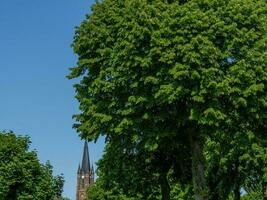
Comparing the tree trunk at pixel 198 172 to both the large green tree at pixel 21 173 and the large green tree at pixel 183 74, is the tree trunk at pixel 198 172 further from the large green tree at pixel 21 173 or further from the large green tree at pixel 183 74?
the large green tree at pixel 21 173

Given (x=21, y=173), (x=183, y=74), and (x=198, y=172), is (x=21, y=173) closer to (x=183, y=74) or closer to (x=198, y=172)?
(x=198, y=172)

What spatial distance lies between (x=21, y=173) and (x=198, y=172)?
2019 cm

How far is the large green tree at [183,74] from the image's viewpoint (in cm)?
2908

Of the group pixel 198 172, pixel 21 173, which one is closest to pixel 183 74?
pixel 198 172

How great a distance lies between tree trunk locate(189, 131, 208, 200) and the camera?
1228 inches

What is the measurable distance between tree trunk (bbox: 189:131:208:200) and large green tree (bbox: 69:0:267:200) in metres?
0.06

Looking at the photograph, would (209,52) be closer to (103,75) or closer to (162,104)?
(162,104)

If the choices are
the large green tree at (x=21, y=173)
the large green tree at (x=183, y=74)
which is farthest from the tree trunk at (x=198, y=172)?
the large green tree at (x=21, y=173)

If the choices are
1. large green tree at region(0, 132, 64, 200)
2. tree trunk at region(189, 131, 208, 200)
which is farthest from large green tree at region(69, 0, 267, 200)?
large green tree at region(0, 132, 64, 200)

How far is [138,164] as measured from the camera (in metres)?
38.2

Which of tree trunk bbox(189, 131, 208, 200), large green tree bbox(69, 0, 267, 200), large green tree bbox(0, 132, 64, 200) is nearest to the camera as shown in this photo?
large green tree bbox(69, 0, 267, 200)

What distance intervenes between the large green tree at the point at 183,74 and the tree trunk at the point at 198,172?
0.06 m

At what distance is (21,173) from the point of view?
154ft

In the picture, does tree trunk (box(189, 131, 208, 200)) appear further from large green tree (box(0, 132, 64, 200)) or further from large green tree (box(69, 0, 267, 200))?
large green tree (box(0, 132, 64, 200))
